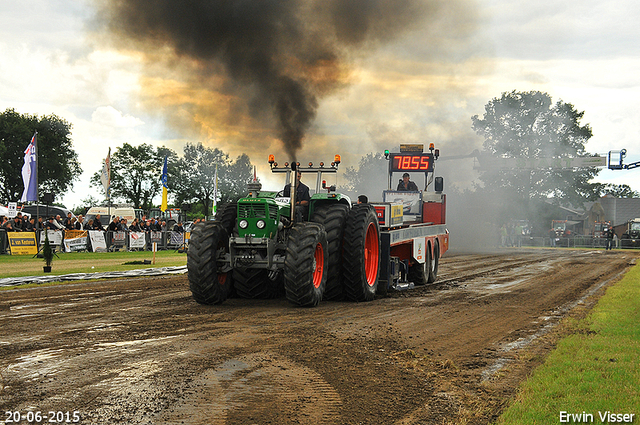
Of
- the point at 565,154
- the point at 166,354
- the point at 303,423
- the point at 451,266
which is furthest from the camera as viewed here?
the point at 565,154

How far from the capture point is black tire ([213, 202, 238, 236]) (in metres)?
10.3

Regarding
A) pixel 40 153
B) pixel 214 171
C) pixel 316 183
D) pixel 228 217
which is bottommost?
pixel 228 217

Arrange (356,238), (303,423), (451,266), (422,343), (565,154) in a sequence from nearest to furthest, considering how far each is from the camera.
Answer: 1. (303,423)
2. (422,343)
3. (356,238)
4. (451,266)
5. (565,154)

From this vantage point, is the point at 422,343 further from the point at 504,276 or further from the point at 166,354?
the point at 504,276

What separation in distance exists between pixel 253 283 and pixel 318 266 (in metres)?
1.48

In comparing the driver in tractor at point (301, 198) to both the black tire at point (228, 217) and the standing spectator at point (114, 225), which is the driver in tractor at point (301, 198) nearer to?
the black tire at point (228, 217)

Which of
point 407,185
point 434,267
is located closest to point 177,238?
point 407,185

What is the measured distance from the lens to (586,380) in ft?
17.3

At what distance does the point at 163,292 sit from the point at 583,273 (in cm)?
1302

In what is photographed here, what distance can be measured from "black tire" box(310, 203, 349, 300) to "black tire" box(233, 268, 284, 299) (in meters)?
1.00

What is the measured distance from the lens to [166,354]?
6.04 m

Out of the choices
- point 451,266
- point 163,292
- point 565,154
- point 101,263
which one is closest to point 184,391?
point 163,292

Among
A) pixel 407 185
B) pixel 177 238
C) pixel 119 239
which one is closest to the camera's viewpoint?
pixel 407 185

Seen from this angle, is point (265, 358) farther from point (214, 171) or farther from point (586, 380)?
point (214, 171)
